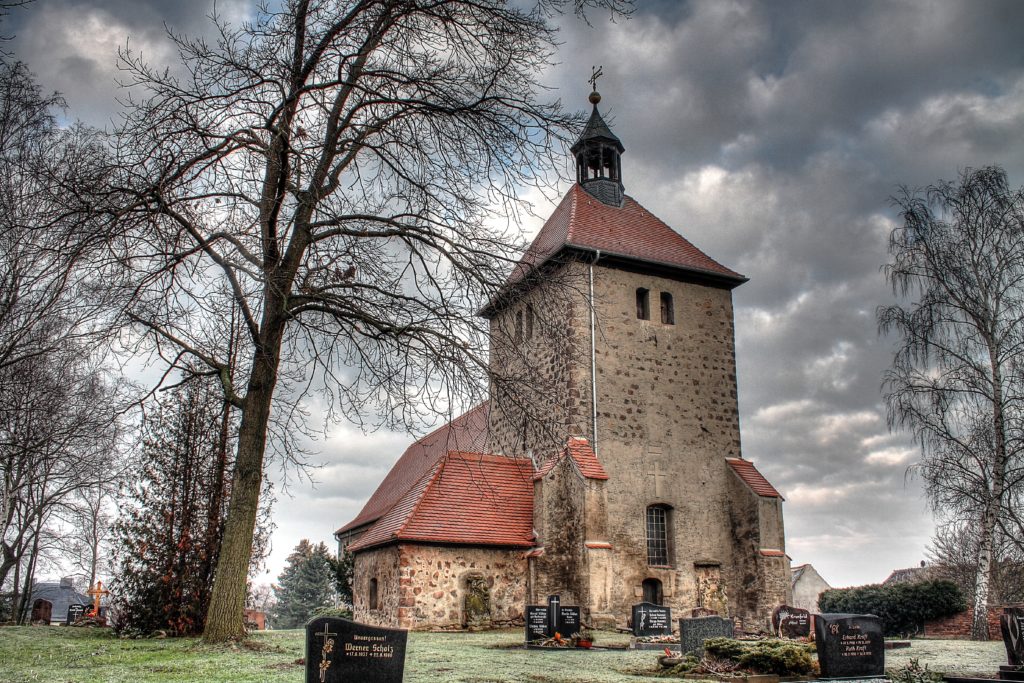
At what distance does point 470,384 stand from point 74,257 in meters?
4.78

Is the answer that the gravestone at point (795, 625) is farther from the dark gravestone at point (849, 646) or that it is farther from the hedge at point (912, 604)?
the hedge at point (912, 604)

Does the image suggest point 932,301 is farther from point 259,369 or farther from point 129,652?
point 129,652

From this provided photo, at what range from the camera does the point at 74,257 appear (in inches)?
352

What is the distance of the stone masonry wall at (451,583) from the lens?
17.4m

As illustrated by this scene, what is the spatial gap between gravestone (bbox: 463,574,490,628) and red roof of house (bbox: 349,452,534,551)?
0.87 metres

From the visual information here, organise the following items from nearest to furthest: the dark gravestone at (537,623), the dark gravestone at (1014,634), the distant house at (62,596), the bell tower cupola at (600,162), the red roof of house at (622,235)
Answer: the dark gravestone at (1014,634) → the dark gravestone at (537,623) → the red roof of house at (622,235) → the bell tower cupola at (600,162) → the distant house at (62,596)

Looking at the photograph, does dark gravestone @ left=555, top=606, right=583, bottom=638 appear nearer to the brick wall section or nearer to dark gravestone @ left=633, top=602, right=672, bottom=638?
dark gravestone @ left=633, top=602, right=672, bottom=638

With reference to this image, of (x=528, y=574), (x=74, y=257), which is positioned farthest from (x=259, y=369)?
(x=528, y=574)

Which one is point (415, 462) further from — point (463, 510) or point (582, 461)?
point (582, 461)

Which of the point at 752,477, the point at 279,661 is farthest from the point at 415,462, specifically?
the point at 279,661

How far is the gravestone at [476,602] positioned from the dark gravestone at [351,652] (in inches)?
447

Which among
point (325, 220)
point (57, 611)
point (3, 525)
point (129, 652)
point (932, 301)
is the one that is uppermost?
point (932, 301)

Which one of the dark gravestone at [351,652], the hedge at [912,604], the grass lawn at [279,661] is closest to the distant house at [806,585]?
the hedge at [912,604]

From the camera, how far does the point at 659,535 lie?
1953cm
